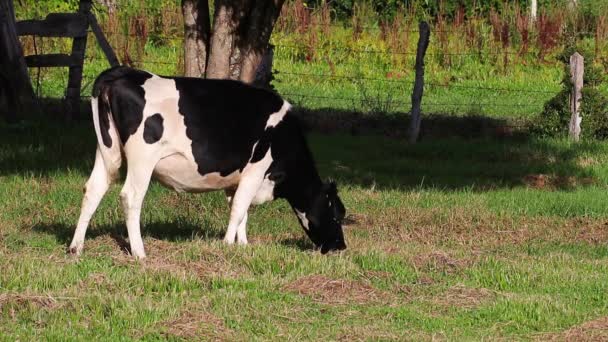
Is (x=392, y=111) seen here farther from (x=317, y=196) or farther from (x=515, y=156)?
(x=317, y=196)

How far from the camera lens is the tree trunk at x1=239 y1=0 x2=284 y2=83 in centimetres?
1340

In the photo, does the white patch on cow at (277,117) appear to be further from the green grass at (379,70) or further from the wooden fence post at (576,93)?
the green grass at (379,70)

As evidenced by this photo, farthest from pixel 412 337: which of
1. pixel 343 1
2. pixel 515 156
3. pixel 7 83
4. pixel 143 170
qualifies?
pixel 343 1

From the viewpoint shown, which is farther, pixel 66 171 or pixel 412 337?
pixel 66 171

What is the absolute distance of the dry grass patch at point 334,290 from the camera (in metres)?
8.70

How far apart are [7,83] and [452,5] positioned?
1419cm

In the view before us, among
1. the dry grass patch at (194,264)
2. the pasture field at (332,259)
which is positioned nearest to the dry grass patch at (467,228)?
the pasture field at (332,259)

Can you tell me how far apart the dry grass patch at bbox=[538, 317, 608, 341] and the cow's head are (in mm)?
3329

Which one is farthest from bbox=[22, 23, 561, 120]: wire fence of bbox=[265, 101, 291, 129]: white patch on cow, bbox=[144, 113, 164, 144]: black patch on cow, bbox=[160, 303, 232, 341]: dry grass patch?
bbox=[160, 303, 232, 341]: dry grass patch

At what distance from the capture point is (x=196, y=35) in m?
13.8

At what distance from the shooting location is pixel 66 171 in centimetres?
1425

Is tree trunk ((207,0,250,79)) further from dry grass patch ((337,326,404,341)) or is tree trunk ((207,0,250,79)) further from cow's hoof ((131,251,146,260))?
dry grass patch ((337,326,404,341))

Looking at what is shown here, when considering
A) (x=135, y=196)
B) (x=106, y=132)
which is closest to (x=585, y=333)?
(x=135, y=196)

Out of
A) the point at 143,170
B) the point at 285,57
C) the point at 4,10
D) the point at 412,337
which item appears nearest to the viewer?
the point at 412,337
